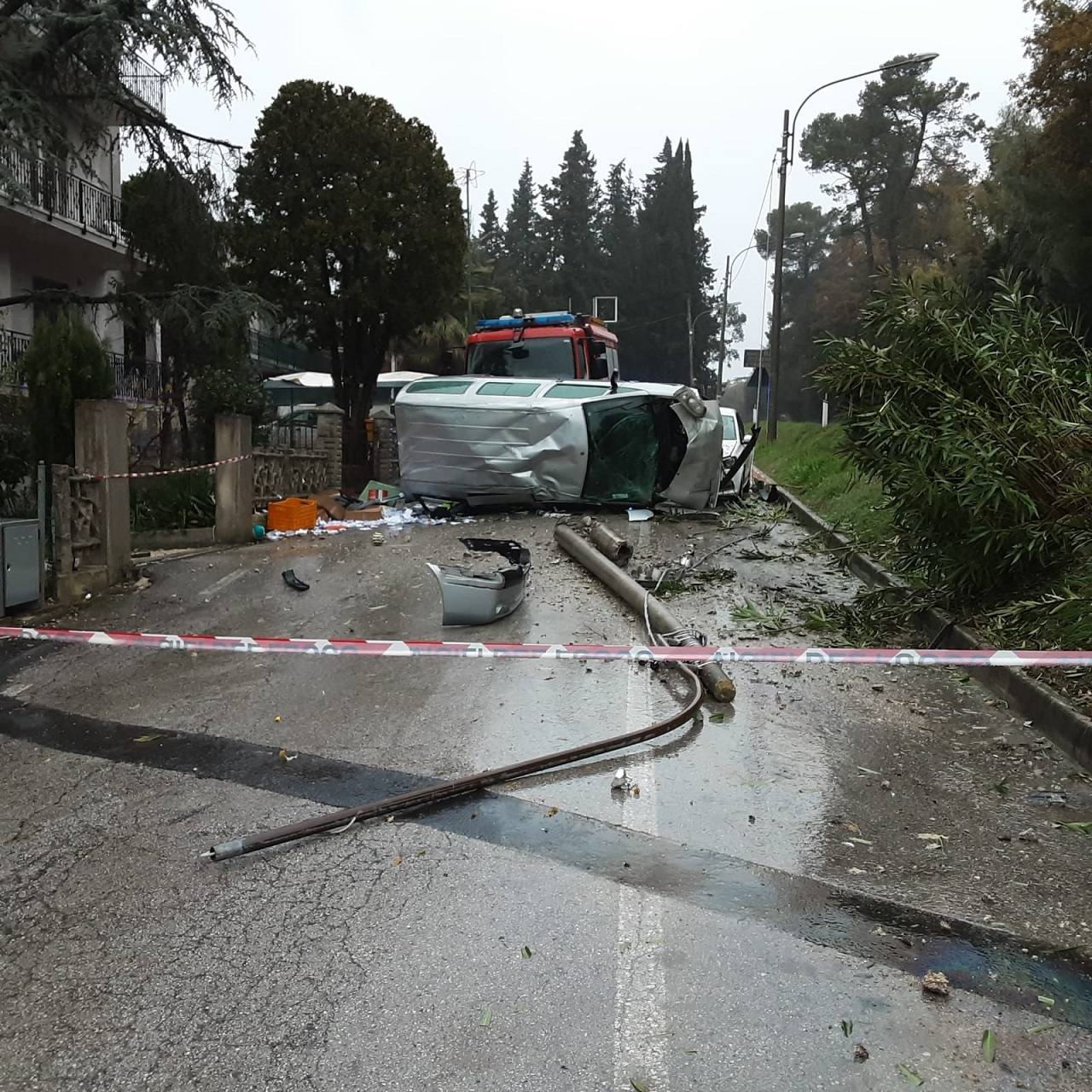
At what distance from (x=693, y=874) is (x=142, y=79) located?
535 inches

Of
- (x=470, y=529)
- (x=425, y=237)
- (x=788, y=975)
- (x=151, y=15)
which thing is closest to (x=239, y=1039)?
(x=788, y=975)

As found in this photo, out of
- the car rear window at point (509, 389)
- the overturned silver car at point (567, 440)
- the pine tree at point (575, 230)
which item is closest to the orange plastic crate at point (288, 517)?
the overturned silver car at point (567, 440)

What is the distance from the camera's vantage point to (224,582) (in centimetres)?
1009

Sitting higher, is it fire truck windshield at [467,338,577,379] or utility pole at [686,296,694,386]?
utility pole at [686,296,694,386]

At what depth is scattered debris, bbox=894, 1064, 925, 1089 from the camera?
253 cm

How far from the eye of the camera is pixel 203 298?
46.0 feet

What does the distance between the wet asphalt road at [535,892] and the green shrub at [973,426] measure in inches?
43.5

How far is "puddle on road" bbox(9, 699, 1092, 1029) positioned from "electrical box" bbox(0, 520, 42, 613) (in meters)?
3.45

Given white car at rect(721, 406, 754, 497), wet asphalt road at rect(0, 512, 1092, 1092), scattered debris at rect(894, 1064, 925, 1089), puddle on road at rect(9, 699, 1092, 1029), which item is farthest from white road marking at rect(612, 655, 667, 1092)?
white car at rect(721, 406, 754, 497)

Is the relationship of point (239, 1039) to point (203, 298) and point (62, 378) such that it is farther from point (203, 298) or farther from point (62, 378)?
point (203, 298)

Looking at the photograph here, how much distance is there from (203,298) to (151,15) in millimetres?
3613

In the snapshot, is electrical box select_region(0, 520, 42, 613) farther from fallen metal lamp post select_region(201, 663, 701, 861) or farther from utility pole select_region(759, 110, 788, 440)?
utility pole select_region(759, 110, 788, 440)

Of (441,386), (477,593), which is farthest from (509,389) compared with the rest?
(477,593)

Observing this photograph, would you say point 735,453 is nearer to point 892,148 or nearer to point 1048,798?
point 1048,798
